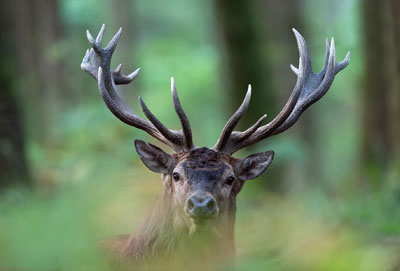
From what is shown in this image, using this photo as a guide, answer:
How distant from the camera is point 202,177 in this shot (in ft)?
17.9

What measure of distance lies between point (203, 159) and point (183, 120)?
37cm

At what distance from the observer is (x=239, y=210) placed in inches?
367

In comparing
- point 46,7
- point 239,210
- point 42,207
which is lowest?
point 239,210

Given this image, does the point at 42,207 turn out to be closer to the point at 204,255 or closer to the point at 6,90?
the point at 204,255

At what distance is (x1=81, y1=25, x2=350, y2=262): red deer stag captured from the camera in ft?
17.8

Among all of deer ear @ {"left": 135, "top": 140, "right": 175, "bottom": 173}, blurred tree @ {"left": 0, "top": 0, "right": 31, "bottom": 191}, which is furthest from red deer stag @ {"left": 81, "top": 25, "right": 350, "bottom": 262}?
blurred tree @ {"left": 0, "top": 0, "right": 31, "bottom": 191}

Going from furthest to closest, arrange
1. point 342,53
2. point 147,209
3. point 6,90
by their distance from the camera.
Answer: point 342,53, point 6,90, point 147,209

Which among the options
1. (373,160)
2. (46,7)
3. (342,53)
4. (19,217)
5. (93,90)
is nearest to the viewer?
(19,217)

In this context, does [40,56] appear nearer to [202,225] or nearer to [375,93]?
[375,93]

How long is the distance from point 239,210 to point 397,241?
4399 mm

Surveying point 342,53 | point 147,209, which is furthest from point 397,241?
point 342,53

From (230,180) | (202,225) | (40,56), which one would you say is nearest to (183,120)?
(230,180)

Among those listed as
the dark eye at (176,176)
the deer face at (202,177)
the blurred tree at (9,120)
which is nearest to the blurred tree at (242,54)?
the blurred tree at (9,120)

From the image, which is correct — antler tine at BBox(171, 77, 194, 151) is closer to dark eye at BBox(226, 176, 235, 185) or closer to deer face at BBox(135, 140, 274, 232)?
deer face at BBox(135, 140, 274, 232)
